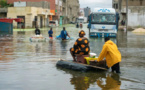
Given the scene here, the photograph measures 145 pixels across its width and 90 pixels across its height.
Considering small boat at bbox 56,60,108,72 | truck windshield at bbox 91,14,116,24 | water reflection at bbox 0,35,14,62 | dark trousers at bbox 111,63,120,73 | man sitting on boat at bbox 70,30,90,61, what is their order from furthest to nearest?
truck windshield at bbox 91,14,116,24 < water reflection at bbox 0,35,14,62 < man sitting on boat at bbox 70,30,90,61 < small boat at bbox 56,60,108,72 < dark trousers at bbox 111,63,120,73

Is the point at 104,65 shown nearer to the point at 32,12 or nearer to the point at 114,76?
the point at 114,76

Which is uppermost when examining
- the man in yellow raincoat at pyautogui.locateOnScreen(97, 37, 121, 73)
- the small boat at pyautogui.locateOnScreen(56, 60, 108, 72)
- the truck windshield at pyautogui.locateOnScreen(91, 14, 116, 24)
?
the truck windshield at pyautogui.locateOnScreen(91, 14, 116, 24)

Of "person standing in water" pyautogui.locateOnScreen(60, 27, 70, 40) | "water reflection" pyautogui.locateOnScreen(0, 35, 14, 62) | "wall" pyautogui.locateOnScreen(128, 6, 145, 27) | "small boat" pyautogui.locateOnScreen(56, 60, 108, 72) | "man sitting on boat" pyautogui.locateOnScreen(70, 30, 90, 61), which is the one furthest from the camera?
"wall" pyautogui.locateOnScreen(128, 6, 145, 27)

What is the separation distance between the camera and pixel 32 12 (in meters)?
73.4

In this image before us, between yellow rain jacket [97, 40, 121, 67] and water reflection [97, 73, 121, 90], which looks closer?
water reflection [97, 73, 121, 90]

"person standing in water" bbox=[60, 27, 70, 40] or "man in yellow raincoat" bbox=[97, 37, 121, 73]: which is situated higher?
"man in yellow raincoat" bbox=[97, 37, 121, 73]

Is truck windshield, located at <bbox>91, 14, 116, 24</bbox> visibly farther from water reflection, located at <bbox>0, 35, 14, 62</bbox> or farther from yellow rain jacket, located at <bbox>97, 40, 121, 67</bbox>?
yellow rain jacket, located at <bbox>97, 40, 121, 67</bbox>

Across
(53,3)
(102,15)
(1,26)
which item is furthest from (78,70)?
(53,3)

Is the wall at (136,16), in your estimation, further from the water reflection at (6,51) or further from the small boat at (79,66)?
the small boat at (79,66)

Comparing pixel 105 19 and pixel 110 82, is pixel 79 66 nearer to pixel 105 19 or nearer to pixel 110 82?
pixel 110 82

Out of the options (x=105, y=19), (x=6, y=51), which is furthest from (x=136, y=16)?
(x=6, y=51)

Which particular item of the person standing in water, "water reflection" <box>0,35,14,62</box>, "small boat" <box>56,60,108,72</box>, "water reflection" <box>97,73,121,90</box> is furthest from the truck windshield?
"water reflection" <box>97,73,121,90</box>

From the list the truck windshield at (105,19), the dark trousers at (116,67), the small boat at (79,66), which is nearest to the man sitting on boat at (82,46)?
the small boat at (79,66)

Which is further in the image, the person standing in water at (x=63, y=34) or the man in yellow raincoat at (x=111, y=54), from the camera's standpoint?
the person standing in water at (x=63, y=34)
